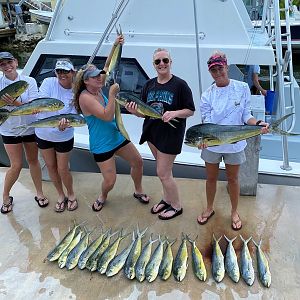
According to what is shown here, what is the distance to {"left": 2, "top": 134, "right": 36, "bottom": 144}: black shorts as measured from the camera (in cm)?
359

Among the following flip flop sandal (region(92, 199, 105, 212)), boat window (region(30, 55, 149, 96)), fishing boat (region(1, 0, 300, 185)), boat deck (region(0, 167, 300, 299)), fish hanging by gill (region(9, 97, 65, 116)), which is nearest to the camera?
boat deck (region(0, 167, 300, 299))

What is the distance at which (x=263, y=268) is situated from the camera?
2.91 metres

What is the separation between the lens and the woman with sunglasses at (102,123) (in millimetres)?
3252

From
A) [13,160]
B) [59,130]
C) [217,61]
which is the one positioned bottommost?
[13,160]

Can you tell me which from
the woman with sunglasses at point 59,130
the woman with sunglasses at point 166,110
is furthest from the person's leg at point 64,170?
the woman with sunglasses at point 166,110

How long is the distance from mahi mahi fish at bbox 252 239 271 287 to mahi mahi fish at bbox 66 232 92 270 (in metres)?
1.54

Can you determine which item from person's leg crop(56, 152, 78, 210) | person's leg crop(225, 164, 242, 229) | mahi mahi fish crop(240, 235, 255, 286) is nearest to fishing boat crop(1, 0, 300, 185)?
person's leg crop(225, 164, 242, 229)

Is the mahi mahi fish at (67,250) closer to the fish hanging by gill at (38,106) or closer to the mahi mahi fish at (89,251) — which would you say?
the mahi mahi fish at (89,251)

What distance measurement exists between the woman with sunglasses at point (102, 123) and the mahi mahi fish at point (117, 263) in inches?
32.7

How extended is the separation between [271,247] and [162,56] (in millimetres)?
1992

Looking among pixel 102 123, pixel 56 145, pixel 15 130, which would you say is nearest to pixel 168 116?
pixel 102 123

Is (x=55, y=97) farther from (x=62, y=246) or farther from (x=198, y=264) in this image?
(x=198, y=264)

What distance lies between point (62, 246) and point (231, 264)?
5.02ft

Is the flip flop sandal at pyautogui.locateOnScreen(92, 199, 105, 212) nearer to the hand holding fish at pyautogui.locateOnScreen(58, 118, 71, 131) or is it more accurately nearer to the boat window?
the hand holding fish at pyautogui.locateOnScreen(58, 118, 71, 131)
